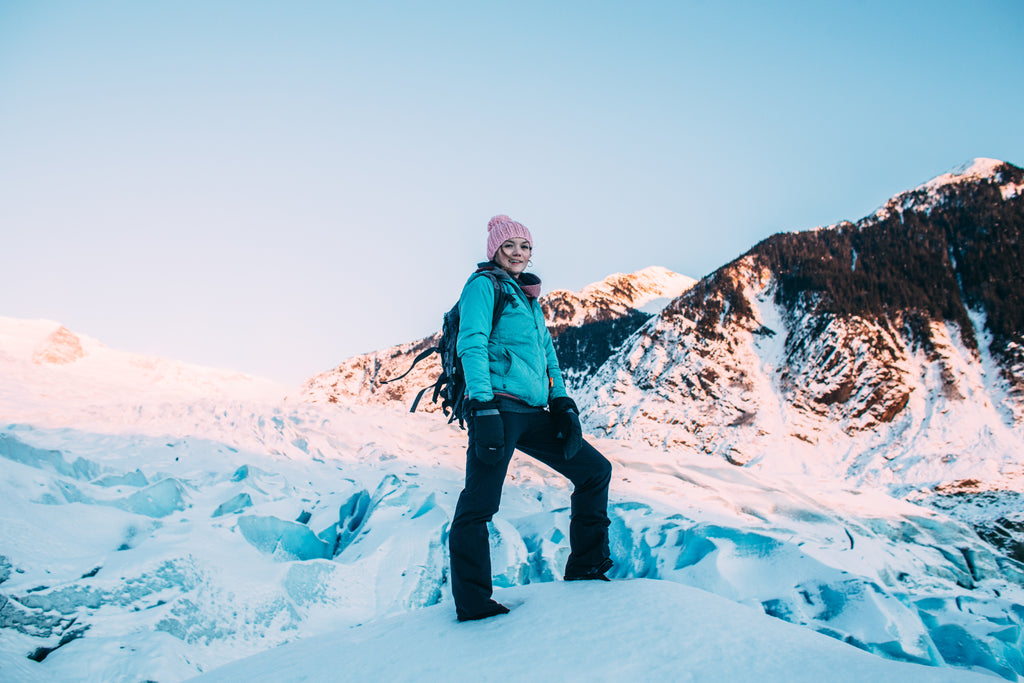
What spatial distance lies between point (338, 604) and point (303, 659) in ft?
13.4

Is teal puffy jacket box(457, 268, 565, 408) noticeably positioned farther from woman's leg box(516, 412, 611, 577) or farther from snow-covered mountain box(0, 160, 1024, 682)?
snow-covered mountain box(0, 160, 1024, 682)

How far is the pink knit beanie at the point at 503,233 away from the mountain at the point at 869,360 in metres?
23.0

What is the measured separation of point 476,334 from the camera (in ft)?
7.80

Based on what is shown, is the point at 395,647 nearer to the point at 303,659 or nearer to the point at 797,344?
the point at 303,659

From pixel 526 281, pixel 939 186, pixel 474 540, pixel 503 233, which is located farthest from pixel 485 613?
pixel 939 186

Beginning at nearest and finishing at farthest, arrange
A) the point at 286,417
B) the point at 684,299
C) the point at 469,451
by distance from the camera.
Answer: the point at 469,451 < the point at 286,417 < the point at 684,299

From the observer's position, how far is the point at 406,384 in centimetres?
4322

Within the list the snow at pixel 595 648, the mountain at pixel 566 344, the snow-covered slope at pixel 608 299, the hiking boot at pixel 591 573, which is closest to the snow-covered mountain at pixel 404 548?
the snow at pixel 595 648

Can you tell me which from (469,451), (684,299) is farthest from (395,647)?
(684,299)

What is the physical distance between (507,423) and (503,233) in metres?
1.01

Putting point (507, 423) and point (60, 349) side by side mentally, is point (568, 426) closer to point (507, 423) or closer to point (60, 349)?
point (507, 423)

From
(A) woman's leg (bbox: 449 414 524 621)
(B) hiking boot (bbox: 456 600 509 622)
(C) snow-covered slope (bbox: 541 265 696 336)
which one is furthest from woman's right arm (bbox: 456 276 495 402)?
(C) snow-covered slope (bbox: 541 265 696 336)

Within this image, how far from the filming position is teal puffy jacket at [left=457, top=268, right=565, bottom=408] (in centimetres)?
234

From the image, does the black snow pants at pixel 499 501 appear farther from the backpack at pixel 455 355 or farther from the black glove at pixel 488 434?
the backpack at pixel 455 355
